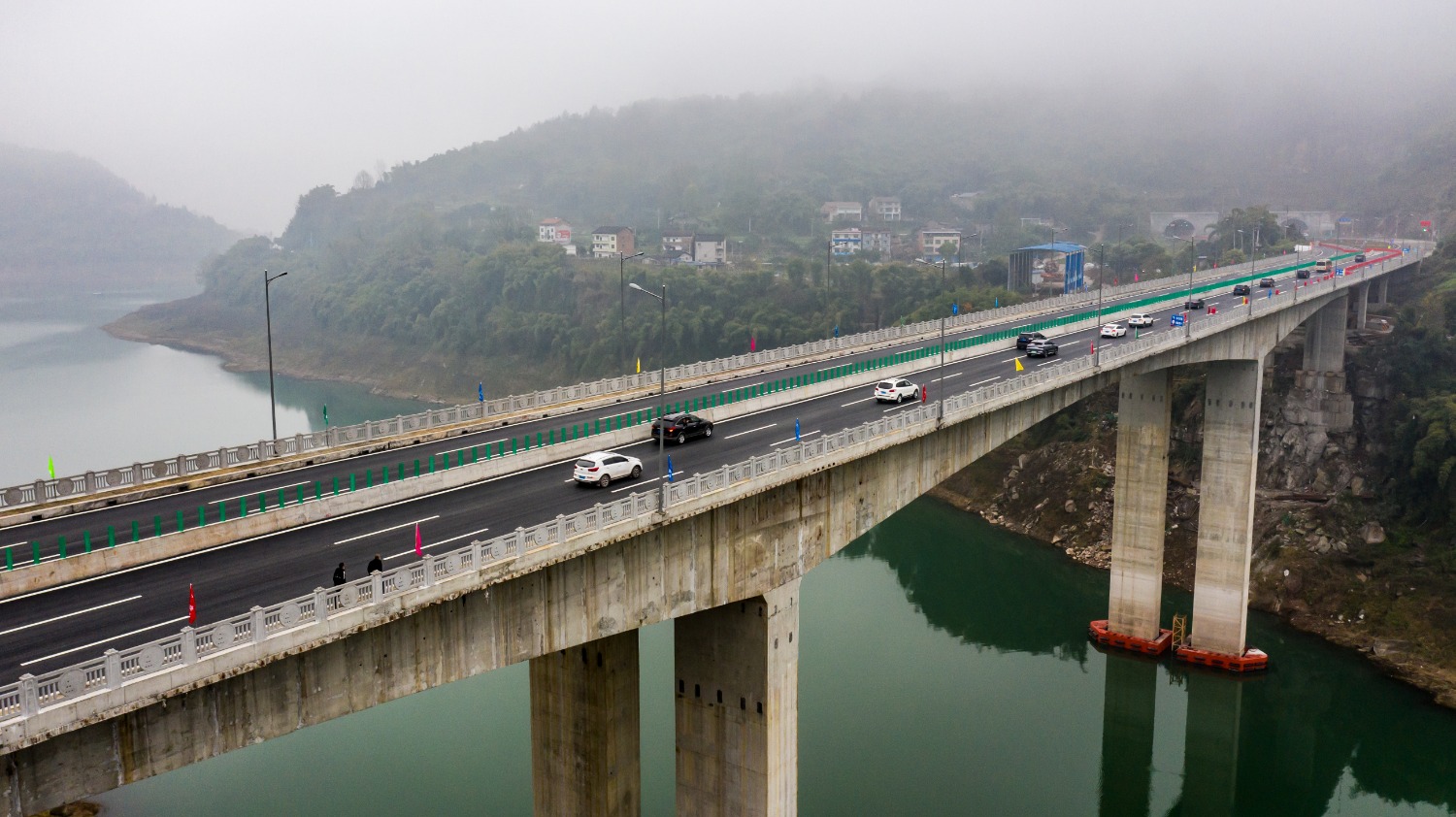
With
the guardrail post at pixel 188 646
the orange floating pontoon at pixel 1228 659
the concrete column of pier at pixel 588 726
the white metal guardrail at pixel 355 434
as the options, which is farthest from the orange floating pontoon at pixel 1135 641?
the guardrail post at pixel 188 646

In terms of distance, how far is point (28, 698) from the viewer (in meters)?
19.9

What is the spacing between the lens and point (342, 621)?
24.7 m

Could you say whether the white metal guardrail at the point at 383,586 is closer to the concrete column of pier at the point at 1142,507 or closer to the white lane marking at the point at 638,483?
the white lane marking at the point at 638,483

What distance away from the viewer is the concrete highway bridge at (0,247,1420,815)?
75.2ft

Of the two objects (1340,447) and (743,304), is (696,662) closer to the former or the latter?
(1340,447)

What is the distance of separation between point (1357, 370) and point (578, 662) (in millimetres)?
80175

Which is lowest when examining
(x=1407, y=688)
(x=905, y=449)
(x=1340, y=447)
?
(x=1407, y=688)

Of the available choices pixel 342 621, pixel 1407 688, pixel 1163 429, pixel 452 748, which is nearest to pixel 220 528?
pixel 342 621

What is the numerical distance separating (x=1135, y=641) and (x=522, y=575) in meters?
49.4

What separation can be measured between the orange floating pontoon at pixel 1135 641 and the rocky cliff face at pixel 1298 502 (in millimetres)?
11789

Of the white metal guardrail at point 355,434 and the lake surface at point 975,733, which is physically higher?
the white metal guardrail at point 355,434

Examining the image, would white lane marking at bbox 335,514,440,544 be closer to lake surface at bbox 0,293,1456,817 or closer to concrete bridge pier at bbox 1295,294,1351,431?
lake surface at bbox 0,293,1456,817

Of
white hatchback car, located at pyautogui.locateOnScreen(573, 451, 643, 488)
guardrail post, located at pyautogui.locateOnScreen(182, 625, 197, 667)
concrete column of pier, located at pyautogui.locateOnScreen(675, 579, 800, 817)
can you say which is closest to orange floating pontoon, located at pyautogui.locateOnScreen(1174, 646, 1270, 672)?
concrete column of pier, located at pyautogui.locateOnScreen(675, 579, 800, 817)

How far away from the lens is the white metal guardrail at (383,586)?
20.8m
